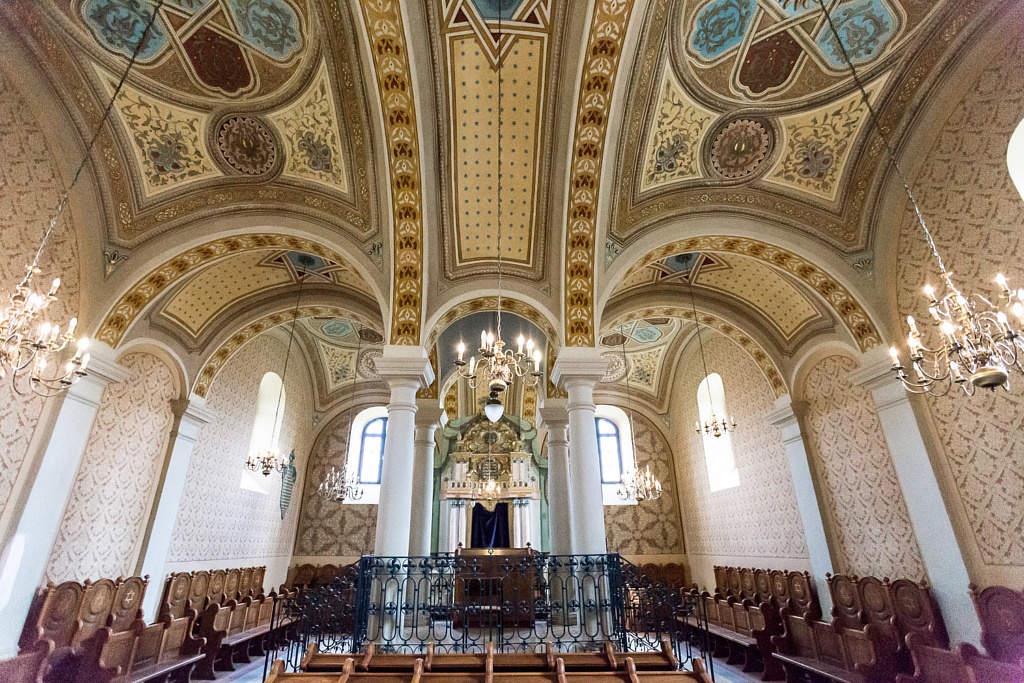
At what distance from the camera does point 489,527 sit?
1508 cm

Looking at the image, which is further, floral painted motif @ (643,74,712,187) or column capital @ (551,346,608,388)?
column capital @ (551,346,608,388)

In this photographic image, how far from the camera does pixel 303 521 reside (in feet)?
46.0

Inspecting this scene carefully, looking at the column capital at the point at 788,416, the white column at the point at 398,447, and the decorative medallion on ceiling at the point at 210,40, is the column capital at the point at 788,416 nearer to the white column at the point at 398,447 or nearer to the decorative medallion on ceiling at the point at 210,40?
the white column at the point at 398,447

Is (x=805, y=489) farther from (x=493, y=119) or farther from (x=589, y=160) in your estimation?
(x=493, y=119)

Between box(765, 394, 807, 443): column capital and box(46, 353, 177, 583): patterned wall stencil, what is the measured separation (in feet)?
39.1

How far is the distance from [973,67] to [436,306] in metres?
7.77

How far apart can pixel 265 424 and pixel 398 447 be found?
22.9 ft

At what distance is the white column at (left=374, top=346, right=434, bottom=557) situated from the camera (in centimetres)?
692

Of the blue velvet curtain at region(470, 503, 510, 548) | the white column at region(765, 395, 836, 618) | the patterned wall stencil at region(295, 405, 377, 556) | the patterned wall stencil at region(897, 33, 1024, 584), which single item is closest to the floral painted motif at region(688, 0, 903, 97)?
the patterned wall stencil at region(897, 33, 1024, 584)

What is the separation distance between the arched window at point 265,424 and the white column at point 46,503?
4746 millimetres

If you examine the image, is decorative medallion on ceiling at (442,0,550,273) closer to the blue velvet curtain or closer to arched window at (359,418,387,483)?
arched window at (359,418,387,483)

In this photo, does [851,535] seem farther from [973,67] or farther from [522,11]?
[522,11]

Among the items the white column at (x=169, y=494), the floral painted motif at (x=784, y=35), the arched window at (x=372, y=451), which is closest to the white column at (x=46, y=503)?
the white column at (x=169, y=494)

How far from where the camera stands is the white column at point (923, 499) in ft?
21.2
